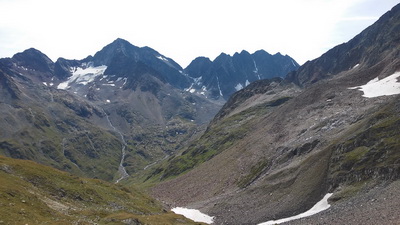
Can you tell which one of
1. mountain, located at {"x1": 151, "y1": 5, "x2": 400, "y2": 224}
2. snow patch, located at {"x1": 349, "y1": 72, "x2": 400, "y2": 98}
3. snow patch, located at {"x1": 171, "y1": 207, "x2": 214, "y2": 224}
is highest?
snow patch, located at {"x1": 349, "y1": 72, "x2": 400, "y2": 98}

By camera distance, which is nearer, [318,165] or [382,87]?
[318,165]

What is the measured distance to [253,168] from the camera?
12088cm

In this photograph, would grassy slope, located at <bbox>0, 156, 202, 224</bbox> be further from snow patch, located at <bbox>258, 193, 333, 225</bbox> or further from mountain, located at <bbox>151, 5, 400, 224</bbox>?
mountain, located at <bbox>151, 5, 400, 224</bbox>

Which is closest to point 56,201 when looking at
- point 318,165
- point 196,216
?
point 196,216

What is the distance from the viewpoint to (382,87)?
139625 millimetres

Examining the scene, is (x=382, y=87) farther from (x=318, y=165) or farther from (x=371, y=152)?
(x=371, y=152)

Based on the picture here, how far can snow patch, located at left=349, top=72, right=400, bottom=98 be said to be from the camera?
133 metres

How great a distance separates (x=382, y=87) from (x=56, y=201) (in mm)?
126311

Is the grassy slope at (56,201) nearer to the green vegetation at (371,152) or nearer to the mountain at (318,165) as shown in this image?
the mountain at (318,165)

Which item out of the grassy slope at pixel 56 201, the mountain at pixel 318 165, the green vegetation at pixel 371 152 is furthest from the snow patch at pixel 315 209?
the grassy slope at pixel 56 201

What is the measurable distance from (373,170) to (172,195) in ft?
284

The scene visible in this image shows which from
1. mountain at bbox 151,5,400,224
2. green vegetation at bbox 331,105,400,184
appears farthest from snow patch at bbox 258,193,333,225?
green vegetation at bbox 331,105,400,184

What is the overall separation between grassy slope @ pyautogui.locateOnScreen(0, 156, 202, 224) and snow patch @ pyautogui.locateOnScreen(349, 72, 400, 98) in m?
96.0

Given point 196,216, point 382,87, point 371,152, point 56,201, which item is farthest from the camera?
point 382,87
